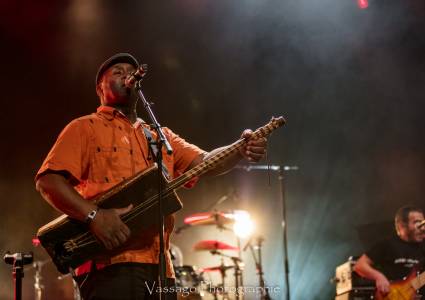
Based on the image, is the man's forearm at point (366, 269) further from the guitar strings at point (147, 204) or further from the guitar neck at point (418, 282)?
the guitar strings at point (147, 204)

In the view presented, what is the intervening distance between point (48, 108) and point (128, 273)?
550 cm

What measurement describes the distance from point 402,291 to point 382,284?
0.89ft

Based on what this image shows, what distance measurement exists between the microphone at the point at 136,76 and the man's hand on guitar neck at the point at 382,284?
464cm

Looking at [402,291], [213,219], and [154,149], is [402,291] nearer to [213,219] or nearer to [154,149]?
[213,219]

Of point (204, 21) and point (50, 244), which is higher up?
point (204, 21)

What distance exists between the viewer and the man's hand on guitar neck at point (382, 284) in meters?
6.75

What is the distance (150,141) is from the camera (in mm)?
3277

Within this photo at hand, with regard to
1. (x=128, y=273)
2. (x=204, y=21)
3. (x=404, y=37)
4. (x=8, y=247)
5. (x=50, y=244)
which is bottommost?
(x=128, y=273)

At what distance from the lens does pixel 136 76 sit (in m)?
3.29

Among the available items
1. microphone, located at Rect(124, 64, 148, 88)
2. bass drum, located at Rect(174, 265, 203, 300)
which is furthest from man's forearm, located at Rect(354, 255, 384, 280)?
microphone, located at Rect(124, 64, 148, 88)

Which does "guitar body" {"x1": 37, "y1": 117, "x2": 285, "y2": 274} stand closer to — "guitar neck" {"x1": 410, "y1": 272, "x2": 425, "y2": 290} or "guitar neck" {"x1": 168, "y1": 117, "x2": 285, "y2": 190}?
"guitar neck" {"x1": 168, "y1": 117, "x2": 285, "y2": 190}

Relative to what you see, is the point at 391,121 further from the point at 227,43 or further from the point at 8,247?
the point at 8,247

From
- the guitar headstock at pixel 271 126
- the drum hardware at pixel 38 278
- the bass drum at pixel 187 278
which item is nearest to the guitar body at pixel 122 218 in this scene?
the guitar headstock at pixel 271 126

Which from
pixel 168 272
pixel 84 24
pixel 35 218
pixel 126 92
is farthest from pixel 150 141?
pixel 35 218
